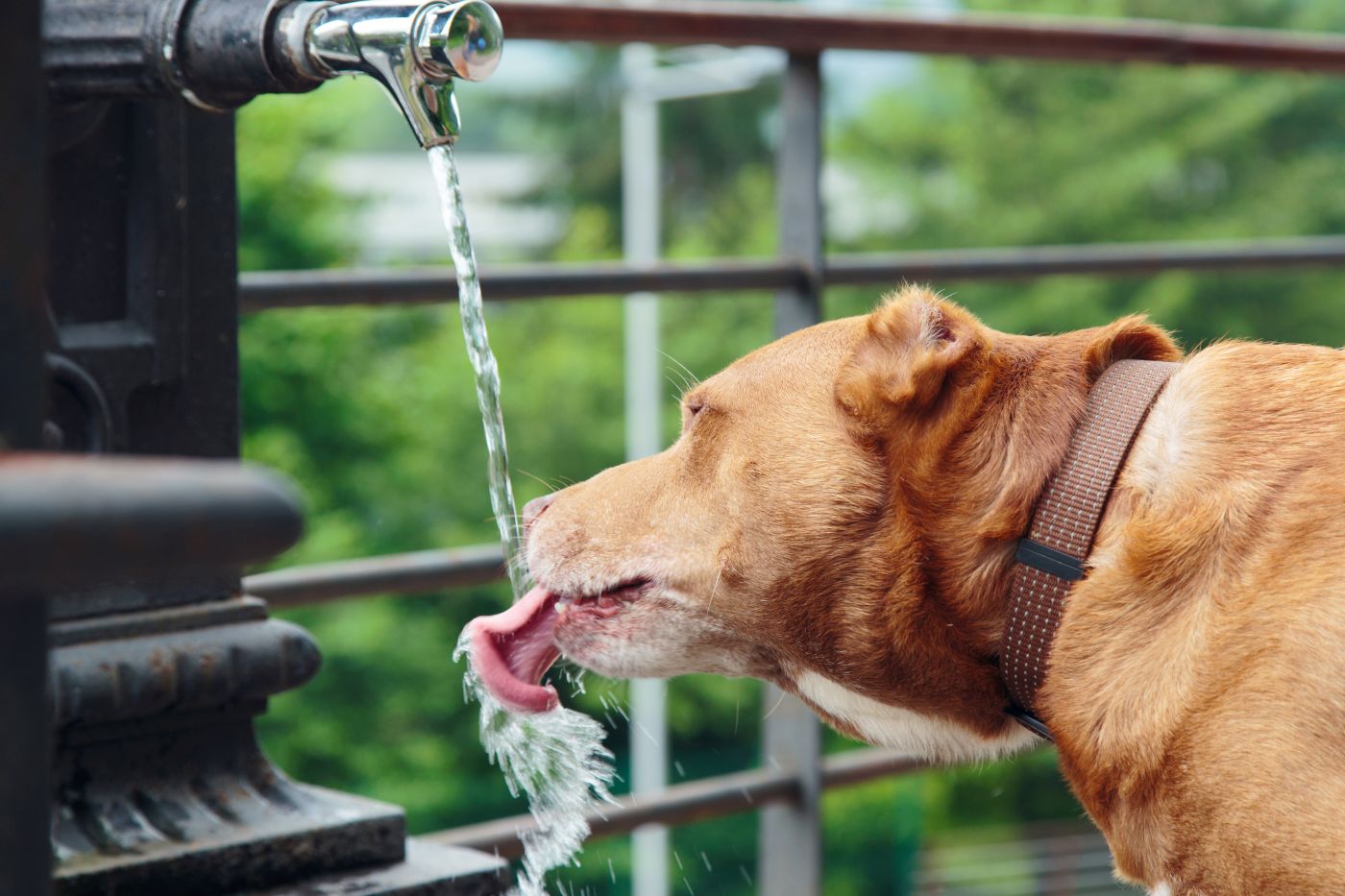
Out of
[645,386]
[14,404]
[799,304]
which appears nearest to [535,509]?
[799,304]

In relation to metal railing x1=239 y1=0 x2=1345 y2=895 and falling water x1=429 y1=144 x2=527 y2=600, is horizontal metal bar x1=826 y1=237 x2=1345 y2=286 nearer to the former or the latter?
metal railing x1=239 y1=0 x2=1345 y2=895

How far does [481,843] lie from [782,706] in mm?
638

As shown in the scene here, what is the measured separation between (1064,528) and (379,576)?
1.16 m

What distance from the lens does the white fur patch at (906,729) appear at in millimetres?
1877

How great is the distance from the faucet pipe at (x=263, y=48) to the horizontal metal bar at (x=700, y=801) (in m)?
1.27

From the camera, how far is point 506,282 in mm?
2551

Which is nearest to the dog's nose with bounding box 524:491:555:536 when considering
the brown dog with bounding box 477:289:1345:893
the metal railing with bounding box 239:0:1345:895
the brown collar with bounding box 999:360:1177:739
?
the brown dog with bounding box 477:289:1345:893

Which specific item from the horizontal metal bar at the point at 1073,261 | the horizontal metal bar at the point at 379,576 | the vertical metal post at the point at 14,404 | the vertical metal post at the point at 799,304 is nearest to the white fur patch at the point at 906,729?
the horizontal metal bar at the point at 379,576

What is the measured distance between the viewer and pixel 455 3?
128 centimetres

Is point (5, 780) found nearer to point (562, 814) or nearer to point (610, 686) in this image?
point (562, 814)

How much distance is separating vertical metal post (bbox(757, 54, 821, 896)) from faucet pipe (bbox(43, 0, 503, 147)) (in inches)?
57.0

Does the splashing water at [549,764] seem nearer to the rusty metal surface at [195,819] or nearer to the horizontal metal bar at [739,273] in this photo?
the rusty metal surface at [195,819]

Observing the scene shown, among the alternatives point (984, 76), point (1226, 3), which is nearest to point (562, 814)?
point (984, 76)

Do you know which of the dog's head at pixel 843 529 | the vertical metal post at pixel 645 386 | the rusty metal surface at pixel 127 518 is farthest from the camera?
the vertical metal post at pixel 645 386
